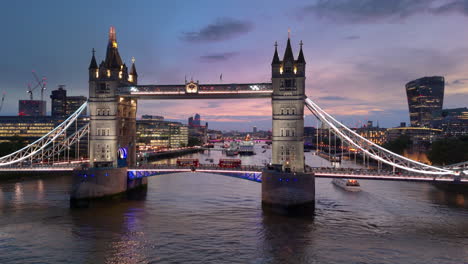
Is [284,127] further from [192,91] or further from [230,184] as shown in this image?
[230,184]

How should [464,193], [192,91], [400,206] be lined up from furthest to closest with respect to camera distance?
1. [464,193]
2. [192,91]
3. [400,206]

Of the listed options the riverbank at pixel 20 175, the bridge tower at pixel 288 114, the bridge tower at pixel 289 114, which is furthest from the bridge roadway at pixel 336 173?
the riverbank at pixel 20 175

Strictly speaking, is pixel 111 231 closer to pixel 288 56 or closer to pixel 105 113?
pixel 105 113

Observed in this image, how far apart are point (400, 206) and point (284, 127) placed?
64.9 ft

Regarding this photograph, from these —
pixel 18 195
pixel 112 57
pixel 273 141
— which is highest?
pixel 112 57

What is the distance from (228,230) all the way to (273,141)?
17.4 m

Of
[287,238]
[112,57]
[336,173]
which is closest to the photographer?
[287,238]

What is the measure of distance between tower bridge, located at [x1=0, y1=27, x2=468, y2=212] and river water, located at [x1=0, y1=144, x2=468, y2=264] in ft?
12.2

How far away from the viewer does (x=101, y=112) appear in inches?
2373

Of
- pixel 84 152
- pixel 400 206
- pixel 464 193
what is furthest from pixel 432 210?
pixel 84 152

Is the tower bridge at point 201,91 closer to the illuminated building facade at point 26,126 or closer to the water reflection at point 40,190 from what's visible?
the water reflection at point 40,190

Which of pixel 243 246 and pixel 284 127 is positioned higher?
pixel 284 127

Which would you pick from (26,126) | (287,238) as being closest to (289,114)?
(287,238)

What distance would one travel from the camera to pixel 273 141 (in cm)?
5366
